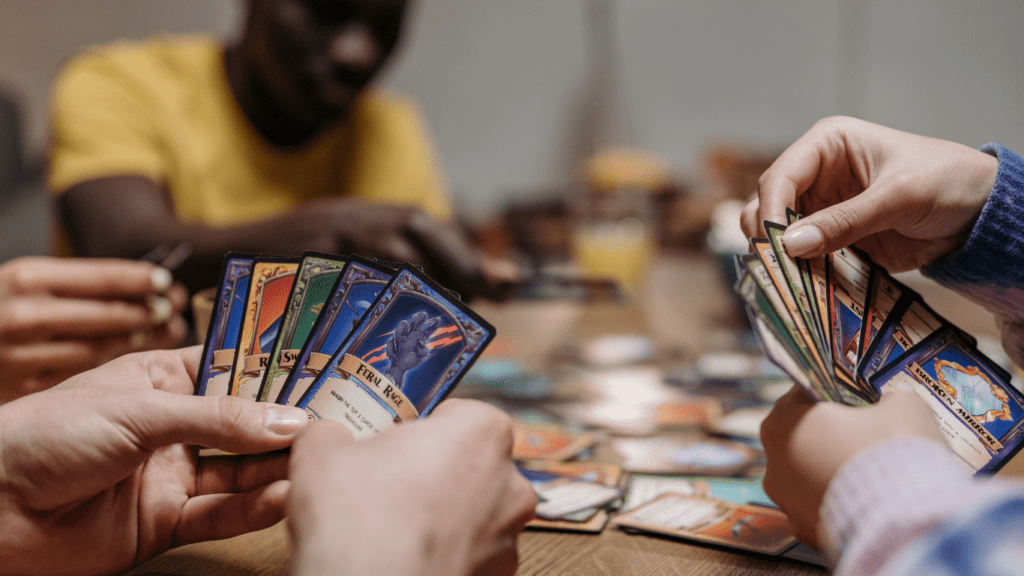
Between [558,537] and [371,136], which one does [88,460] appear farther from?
[371,136]

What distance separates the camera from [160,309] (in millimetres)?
1043

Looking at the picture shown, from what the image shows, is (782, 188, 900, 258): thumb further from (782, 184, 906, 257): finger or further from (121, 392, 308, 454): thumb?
(121, 392, 308, 454): thumb

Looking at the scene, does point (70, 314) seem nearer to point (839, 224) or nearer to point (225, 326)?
point (225, 326)

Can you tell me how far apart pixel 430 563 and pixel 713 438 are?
0.57 metres

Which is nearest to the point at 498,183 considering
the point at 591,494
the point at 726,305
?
the point at 726,305

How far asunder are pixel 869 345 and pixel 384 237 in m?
0.93

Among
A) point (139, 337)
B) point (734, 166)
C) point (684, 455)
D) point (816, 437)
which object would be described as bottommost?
point (734, 166)

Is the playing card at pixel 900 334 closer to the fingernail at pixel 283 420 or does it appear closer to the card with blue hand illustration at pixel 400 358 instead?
the card with blue hand illustration at pixel 400 358

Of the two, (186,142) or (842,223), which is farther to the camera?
(186,142)

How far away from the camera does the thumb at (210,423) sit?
0.48 m

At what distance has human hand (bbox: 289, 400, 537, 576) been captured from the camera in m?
0.38

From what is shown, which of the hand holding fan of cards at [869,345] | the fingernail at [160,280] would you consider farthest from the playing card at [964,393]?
the fingernail at [160,280]

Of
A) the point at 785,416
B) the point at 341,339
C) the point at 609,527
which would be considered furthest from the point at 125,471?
the point at 785,416

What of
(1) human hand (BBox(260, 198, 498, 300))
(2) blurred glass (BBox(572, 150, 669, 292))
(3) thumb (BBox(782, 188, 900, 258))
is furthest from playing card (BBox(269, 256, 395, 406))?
(2) blurred glass (BBox(572, 150, 669, 292))
